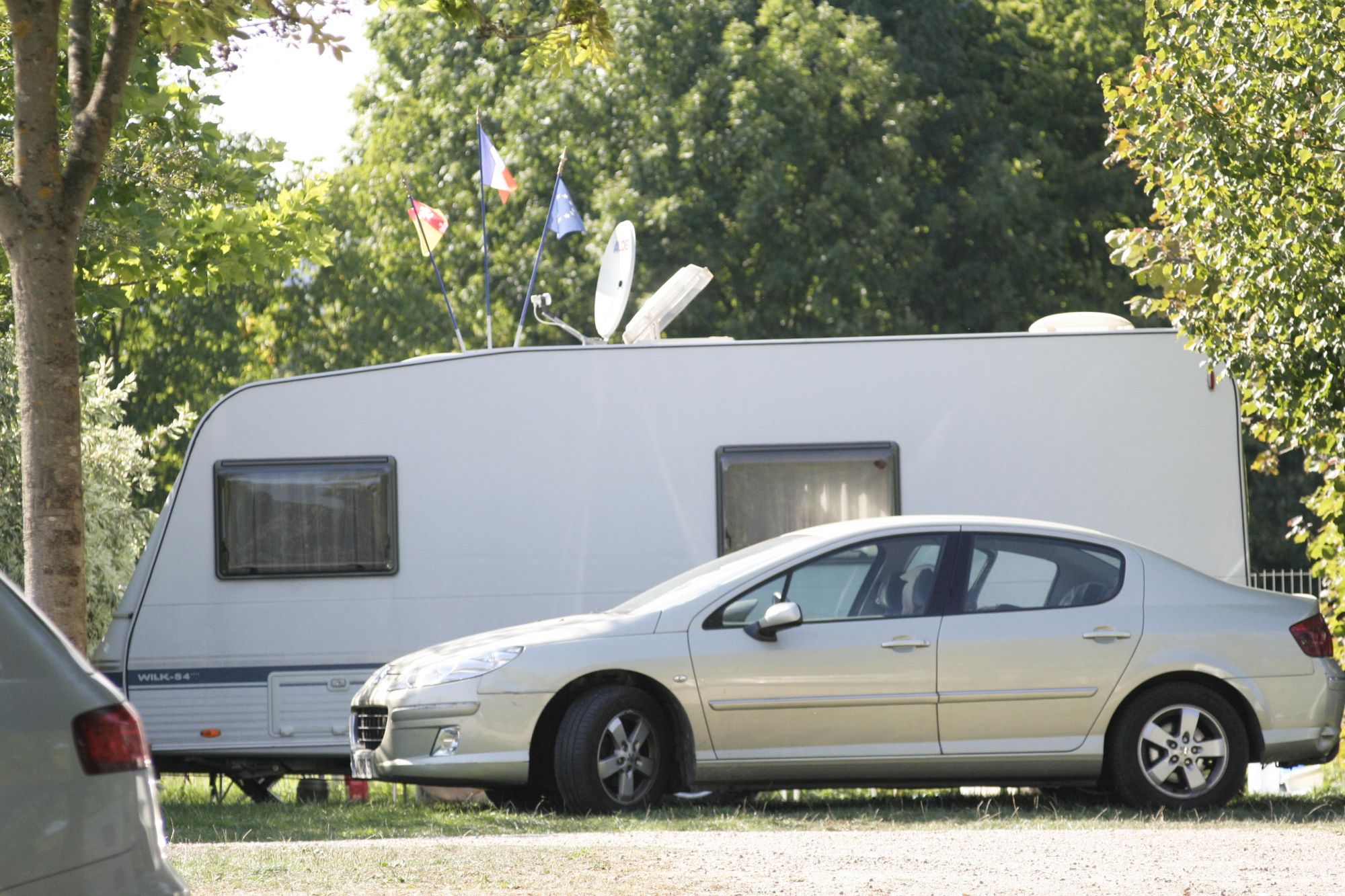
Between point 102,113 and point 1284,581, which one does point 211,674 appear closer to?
point 102,113

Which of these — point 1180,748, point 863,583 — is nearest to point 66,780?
point 863,583

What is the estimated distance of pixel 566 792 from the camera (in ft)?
26.9

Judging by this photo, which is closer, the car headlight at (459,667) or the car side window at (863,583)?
the car headlight at (459,667)

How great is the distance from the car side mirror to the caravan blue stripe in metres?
2.67

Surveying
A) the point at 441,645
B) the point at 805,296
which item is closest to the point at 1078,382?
the point at 441,645

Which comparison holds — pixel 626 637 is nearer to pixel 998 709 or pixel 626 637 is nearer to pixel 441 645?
pixel 441 645

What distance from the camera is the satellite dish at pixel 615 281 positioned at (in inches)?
468

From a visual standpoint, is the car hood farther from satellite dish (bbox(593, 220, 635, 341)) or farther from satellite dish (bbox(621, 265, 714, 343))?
satellite dish (bbox(593, 220, 635, 341))

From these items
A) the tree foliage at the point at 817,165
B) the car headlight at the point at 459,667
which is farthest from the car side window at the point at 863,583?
the tree foliage at the point at 817,165

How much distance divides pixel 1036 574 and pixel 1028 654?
44cm

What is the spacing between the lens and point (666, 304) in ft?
37.0

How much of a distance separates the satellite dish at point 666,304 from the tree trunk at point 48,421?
3.61 m

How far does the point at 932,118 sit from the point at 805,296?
349 cm

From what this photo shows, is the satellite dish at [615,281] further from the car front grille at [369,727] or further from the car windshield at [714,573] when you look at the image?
the car front grille at [369,727]
